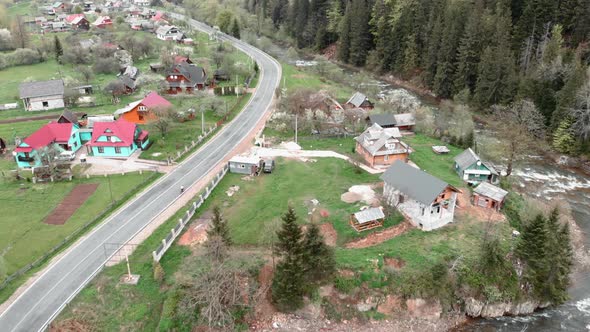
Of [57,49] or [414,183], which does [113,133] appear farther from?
[57,49]

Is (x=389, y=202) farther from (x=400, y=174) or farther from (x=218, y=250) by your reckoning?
(x=218, y=250)

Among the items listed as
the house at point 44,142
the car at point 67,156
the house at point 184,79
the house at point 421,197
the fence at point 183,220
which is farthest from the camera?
the house at point 184,79

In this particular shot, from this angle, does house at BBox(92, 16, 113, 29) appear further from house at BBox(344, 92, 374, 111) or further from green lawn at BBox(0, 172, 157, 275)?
green lawn at BBox(0, 172, 157, 275)

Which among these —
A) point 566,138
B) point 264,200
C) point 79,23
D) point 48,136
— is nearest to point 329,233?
point 264,200

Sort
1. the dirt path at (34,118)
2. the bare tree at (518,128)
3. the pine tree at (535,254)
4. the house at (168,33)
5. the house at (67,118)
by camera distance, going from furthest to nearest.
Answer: the house at (168,33) < the dirt path at (34,118) < the house at (67,118) < the bare tree at (518,128) < the pine tree at (535,254)

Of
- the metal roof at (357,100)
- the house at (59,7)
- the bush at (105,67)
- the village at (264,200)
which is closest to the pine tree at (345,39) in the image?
→ the village at (264,200)

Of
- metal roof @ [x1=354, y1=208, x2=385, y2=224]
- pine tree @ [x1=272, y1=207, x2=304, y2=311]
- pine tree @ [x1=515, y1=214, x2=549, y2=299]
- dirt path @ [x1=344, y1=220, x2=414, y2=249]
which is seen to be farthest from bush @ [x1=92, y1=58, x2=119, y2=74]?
pine tree @ [x1=515, y1=214, x2=549, y2=299]

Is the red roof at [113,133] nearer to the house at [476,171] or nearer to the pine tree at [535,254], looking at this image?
the house at [476,171]

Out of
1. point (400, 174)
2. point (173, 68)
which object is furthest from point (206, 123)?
point (400, 174)
